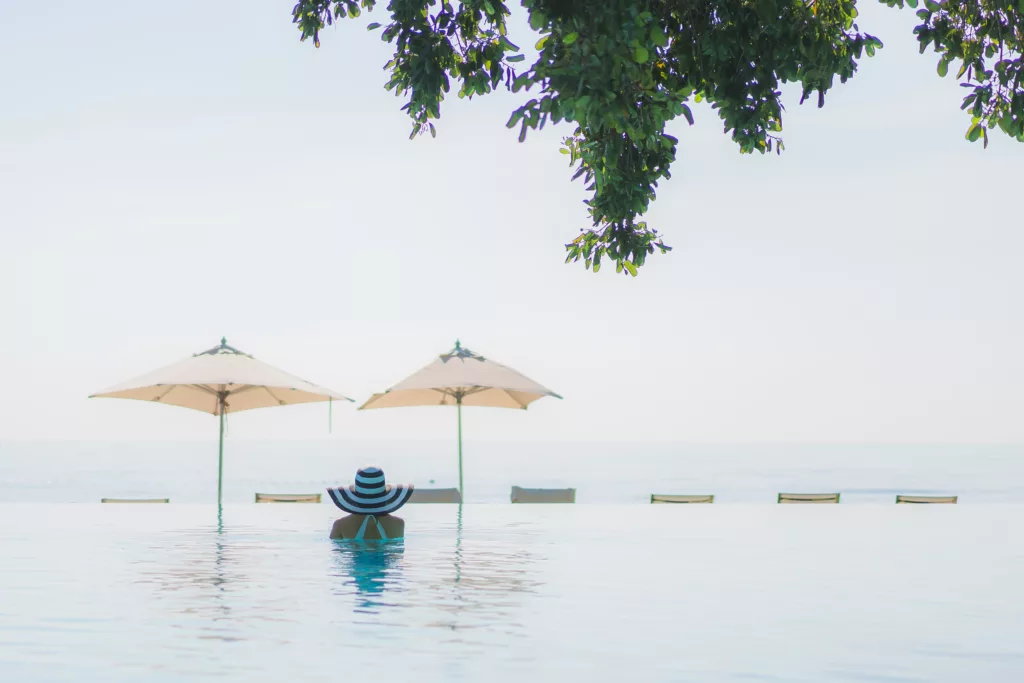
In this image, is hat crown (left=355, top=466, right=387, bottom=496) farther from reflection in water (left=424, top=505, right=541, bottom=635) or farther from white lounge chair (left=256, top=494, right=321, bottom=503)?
white lounge chair (left=256, top=494, right=321, bottom=503)

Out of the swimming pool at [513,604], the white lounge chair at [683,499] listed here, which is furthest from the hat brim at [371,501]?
the white lounge chair at [683,499]

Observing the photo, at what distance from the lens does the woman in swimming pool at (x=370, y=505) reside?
1290 centimetres

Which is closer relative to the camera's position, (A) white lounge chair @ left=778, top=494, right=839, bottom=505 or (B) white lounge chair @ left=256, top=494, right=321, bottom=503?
(B) white lounge chair @ left=256, top=494, right=321, bottom=503

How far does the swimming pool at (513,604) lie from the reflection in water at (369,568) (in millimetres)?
46

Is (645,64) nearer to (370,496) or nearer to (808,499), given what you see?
(370,496)

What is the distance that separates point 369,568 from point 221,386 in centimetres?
868

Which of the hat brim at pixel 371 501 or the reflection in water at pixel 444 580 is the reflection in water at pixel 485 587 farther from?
the hat brim at pixel 371 501

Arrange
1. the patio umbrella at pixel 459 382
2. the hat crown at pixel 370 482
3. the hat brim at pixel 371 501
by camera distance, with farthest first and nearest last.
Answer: the patio umbrella at pixel 459 382 < the hat brim at pixel 371 501 < the hat crown at pixel 370 482

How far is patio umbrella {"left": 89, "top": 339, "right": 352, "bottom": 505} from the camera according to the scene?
55.9ft

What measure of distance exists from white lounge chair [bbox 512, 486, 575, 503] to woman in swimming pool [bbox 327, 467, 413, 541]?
6.29 metres

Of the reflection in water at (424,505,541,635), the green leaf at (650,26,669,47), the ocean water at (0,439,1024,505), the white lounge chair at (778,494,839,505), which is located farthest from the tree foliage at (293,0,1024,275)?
the ocean water at (0,439,1024,505)

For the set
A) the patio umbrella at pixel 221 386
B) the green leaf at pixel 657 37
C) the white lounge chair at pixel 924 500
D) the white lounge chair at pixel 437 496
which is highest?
the green leaf at pixel 657 37

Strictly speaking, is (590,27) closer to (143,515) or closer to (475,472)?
(143,515)

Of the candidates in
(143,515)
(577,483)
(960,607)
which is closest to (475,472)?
(577,483)
